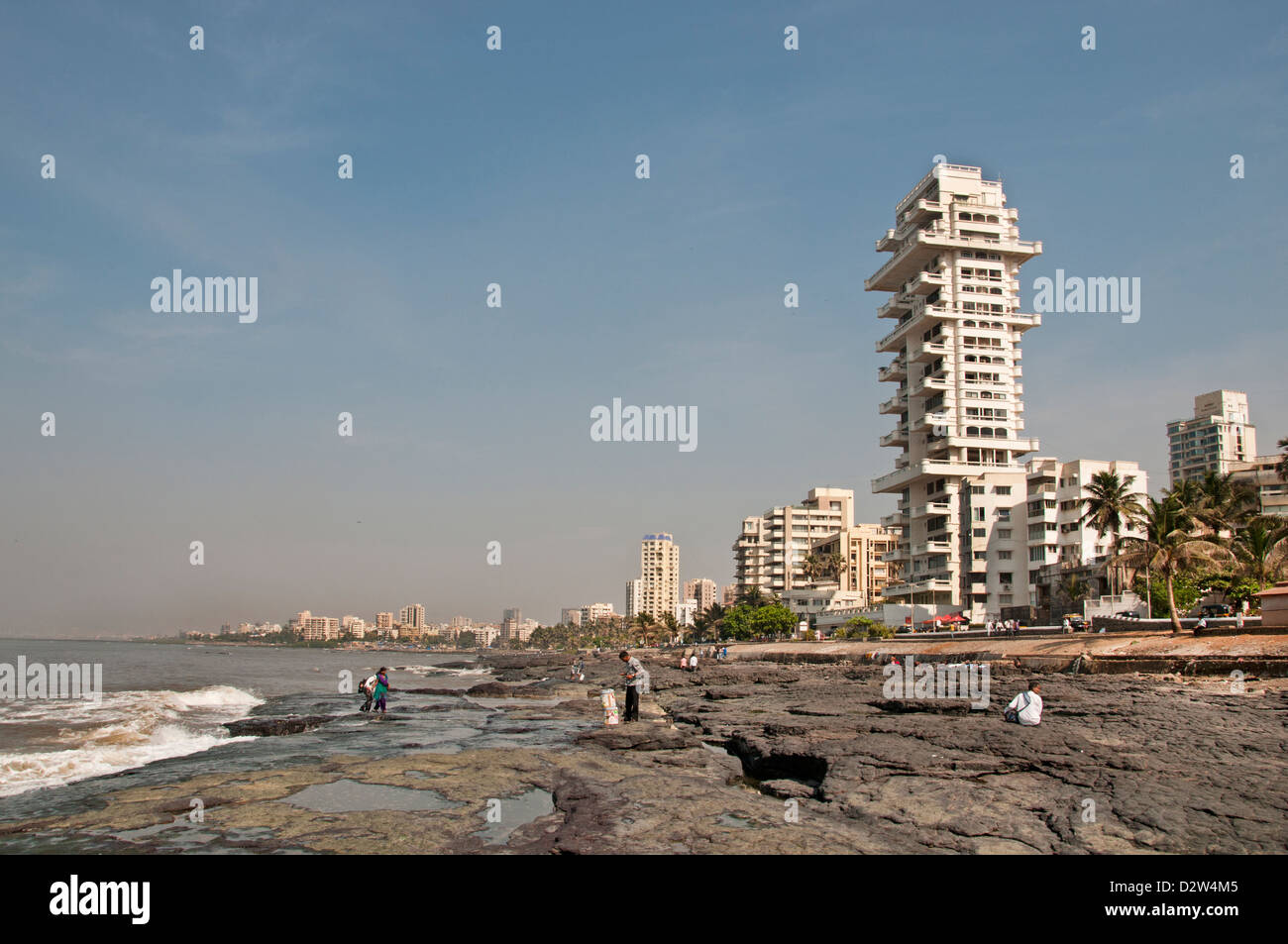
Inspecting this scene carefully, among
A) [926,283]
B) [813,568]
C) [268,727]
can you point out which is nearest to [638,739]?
[268,727]

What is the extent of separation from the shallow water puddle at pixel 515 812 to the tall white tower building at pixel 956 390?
263ft

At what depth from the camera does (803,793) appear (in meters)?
12.0

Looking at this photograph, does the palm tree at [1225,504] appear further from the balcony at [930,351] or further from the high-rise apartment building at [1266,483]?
the balcony at [930,351]

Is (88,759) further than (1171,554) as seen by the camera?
No

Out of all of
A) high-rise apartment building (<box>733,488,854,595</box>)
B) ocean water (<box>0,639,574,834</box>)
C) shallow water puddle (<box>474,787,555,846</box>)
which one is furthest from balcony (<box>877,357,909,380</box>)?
shallow water puddle (<box>474,787,555,846</box>)

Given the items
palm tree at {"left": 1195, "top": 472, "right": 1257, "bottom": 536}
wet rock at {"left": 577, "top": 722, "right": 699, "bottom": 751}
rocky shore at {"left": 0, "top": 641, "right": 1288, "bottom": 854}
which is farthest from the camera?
palm tree at {"left": 1195, "top": 472, "right": 1257, "bottom": 536}

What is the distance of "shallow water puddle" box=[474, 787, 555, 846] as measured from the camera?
948cm

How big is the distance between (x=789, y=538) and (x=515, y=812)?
146714 mm

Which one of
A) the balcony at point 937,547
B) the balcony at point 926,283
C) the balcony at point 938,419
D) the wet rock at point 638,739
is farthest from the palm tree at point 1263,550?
the balcony at point 926,283

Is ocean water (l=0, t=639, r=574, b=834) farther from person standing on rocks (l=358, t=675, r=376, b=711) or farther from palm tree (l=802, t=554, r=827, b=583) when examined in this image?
palm tree (l=802, t=554, r=827, b=583)

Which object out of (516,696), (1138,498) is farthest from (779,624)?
(516,696)

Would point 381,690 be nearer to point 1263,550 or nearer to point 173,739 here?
point 173,739

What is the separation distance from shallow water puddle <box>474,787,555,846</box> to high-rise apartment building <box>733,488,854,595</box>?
139 meters
